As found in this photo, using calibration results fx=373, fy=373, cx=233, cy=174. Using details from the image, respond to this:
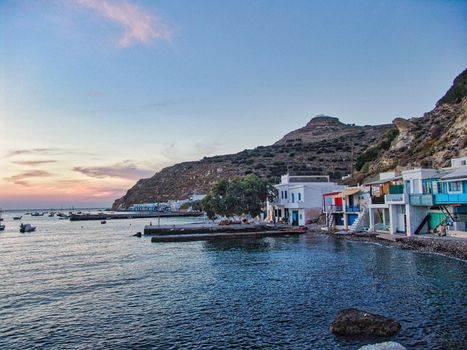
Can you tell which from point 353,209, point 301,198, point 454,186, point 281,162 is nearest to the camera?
point 454,186

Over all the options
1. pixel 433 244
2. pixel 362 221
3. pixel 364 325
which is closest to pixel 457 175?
pixel 433 244

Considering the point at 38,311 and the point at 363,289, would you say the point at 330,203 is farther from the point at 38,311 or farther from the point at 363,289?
the point at 38,311

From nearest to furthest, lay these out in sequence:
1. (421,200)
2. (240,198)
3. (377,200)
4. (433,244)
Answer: (433,244)
(421,200)
(377,200)
(240,198)

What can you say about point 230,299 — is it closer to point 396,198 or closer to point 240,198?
point 396,198

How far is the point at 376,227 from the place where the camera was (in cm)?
4959

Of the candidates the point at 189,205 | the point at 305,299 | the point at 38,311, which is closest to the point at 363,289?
the point at 305,299

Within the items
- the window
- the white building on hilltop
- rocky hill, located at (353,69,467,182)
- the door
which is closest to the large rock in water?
the window

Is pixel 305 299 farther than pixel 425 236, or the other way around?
pixel 425 236

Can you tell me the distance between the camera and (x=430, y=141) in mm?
66688

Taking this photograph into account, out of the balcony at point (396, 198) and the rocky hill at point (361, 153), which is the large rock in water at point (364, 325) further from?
the rocky hill at point (361, 153)

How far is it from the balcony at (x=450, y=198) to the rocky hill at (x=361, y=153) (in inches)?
742

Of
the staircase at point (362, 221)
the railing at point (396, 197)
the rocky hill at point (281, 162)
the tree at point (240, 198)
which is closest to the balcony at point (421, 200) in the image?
the railing at point (396, 197)

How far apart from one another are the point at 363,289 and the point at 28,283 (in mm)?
24293

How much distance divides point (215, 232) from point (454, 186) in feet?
115
